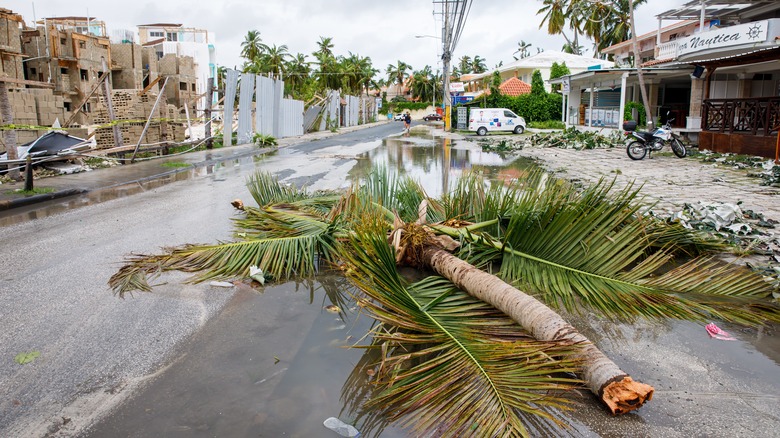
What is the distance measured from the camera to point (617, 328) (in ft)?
14.2

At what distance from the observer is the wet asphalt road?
3.36m

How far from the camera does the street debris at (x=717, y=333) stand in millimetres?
4225

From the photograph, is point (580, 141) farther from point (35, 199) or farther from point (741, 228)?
point (35, 199)

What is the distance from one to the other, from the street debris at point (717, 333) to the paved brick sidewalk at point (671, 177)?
129 centimetres

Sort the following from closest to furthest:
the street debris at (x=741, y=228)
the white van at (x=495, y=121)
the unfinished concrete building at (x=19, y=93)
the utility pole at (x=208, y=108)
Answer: the street debris at (x=741, y=228) < the unfinished concrete building at (x=19, y=93) < the utility pole at (x=208, y=108) < the white van at (x=495, y=121)

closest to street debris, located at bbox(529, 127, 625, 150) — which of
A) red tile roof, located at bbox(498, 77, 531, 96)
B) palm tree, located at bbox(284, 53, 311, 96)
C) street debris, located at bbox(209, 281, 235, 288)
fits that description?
street debris, located at bbox(209, 281, 235, 288)

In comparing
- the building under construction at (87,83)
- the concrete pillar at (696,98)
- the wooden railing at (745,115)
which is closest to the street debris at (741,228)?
the wooden railing at (745,115)

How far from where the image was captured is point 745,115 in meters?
17.3

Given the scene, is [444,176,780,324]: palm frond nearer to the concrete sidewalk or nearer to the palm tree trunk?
the palm tree trunk

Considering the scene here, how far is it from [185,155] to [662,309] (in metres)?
18.4

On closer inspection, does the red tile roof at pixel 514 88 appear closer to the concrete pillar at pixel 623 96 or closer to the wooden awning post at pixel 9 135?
the concrete pillar at pixel 623 96

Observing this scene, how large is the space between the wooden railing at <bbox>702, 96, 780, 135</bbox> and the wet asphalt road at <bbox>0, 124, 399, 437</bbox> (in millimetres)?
15005

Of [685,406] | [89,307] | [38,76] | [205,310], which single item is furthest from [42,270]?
[38,76]

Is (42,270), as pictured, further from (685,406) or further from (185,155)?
(185,155)
